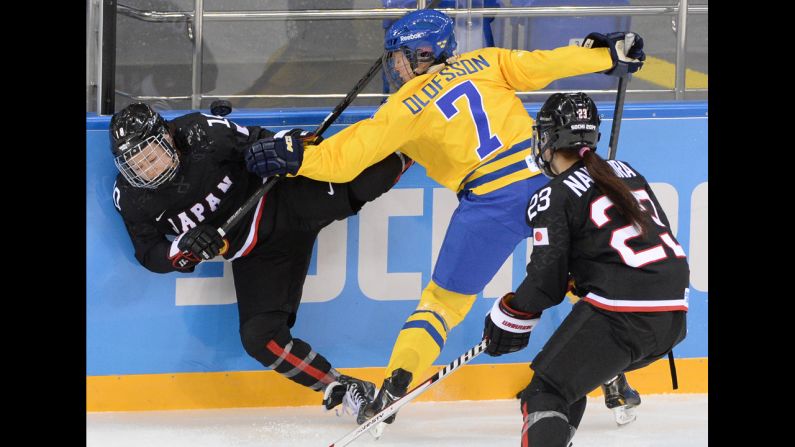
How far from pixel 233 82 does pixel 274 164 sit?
→ 3.24 feet

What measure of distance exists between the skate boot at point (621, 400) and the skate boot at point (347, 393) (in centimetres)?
80

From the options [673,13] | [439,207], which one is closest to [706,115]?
[673,13]

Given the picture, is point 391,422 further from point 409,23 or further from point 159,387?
point 409,23

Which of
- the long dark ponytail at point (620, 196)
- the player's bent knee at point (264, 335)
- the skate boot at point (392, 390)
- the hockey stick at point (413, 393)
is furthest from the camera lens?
the player's bent knee at point (264, 335)

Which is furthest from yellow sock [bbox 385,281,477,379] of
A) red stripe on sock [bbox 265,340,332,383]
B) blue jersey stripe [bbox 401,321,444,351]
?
red stripe on sock [bbox 265,340,332,383]

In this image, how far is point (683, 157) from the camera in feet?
13.5

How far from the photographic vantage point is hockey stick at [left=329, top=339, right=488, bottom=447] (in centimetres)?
314

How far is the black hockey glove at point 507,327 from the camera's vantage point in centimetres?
290

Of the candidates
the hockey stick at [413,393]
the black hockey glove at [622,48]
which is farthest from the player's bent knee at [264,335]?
the black hockey glove at [622,48]

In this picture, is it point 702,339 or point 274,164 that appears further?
point 702,339

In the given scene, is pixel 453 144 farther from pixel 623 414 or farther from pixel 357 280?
pixel 623 414

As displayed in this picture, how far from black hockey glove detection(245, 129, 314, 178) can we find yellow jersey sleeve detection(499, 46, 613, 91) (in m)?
0.73

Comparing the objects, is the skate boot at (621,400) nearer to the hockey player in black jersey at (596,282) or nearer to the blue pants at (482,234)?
the blue pants at (482,234)

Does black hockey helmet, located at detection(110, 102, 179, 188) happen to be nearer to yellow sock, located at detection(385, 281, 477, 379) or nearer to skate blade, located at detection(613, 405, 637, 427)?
yellow sock, located at detection(385, 281, 477, 379)
